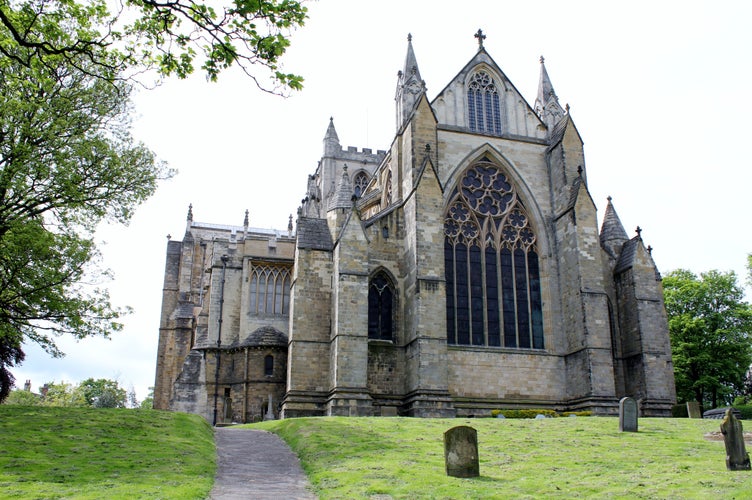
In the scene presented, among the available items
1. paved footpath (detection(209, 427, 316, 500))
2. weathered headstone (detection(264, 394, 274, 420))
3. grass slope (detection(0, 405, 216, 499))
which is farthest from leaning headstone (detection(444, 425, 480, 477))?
weathered headstone (detection(264, 394, 274, 420))

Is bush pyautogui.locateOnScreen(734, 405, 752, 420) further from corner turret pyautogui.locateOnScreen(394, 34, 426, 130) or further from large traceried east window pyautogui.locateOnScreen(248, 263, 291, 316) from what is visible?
large traceried east window pyautogui.locateOnScreen(248, 263, 291, 316)

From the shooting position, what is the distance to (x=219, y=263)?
36250mm

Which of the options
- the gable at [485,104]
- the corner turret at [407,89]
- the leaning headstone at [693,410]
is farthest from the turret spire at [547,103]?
the leaning headstone at [693,410]

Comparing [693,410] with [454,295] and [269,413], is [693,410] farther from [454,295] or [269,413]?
[269,413]

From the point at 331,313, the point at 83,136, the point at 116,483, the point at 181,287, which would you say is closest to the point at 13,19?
the point at 116,483

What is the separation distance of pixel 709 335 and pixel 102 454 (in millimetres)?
40007

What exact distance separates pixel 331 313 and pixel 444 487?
1748cm

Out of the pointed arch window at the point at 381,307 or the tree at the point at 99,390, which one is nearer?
the pointed arch window at the point at 381,307

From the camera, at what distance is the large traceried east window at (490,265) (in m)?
30.6

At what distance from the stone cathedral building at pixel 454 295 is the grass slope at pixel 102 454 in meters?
8.71

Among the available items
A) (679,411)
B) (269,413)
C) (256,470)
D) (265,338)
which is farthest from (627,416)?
(265,338)

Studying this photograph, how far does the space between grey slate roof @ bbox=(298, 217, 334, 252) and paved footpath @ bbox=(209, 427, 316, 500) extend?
10.6 metres

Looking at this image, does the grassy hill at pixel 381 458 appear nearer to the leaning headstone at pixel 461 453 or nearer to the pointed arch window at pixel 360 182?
the leaning headstone at pixel 461 453

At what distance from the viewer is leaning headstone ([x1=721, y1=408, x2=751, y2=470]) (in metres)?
13.7
